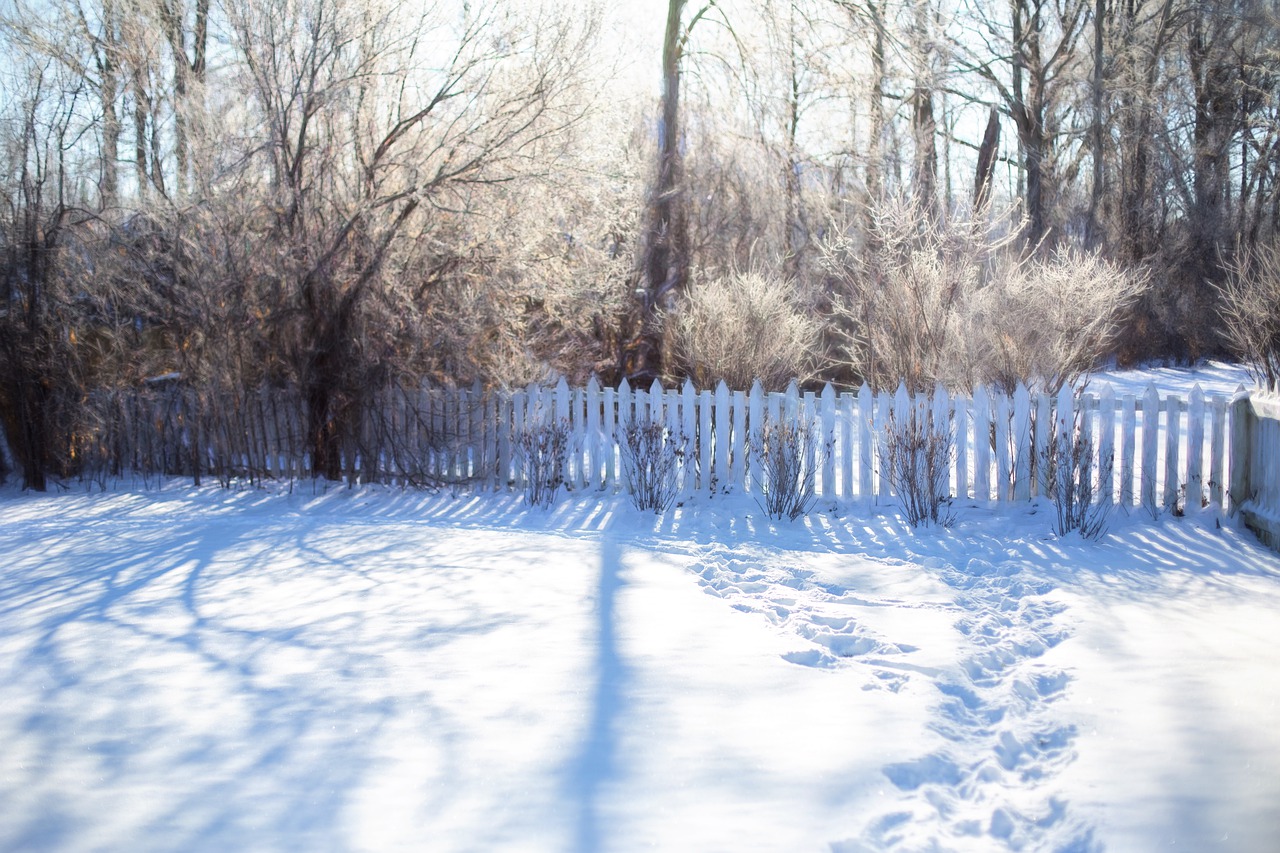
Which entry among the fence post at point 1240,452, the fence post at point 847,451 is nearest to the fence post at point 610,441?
the fence post at point 847,451

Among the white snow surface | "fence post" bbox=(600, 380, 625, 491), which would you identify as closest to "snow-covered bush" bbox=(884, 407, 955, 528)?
the white snow surface

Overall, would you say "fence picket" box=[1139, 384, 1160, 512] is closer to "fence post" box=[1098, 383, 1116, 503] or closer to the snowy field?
"fence post" box=[1098, 383, 1116, 503]

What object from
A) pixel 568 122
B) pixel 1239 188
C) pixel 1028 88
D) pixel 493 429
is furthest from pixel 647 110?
pixel 1239 188

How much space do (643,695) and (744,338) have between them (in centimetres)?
685

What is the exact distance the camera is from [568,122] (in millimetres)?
8773

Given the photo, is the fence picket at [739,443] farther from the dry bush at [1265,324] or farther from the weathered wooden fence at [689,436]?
the dry bush at [1265,324]

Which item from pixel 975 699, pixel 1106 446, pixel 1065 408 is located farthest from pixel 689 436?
pixel 975 699

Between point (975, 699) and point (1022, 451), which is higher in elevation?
point (1022, 451)

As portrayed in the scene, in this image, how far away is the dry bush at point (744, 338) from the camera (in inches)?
395

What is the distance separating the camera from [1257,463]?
6484 mm

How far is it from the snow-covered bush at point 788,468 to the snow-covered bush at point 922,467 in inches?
24.9

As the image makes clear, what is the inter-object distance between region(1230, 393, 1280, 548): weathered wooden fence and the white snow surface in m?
0.24

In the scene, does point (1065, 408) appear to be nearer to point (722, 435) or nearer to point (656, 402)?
point (722, 435)

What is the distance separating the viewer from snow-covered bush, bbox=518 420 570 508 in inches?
323
